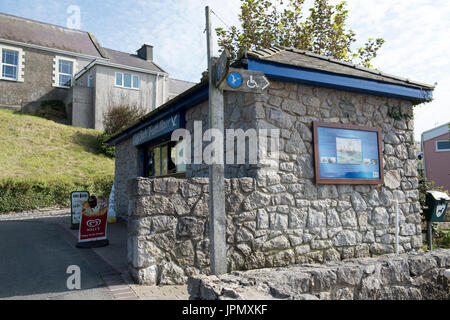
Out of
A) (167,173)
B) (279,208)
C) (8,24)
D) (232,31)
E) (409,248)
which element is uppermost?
(8,24)

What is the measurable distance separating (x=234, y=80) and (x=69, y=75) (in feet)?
89.6

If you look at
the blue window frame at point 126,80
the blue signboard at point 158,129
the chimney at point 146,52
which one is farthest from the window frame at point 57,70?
the blue signboard at point 158,129

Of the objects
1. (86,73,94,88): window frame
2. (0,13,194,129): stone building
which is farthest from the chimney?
(86,73,94,88): window frame

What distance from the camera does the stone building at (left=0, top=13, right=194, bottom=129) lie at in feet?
82.2

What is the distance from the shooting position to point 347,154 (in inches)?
257

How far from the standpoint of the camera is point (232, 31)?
16.7 m

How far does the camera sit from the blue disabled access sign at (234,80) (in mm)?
4185

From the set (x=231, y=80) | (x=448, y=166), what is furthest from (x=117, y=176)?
(x=448, y=166)

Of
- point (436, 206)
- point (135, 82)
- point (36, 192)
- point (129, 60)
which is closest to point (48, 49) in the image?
point (129, 60)

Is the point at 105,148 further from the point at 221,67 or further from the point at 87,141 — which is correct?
the point at 221,67

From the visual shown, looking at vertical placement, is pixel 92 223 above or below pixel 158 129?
below

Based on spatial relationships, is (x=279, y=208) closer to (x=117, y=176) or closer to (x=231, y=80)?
(x=231, y=80)

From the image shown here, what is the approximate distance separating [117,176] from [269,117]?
27.0ft

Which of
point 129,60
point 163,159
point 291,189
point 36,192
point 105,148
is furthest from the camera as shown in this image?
point 129,60
